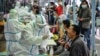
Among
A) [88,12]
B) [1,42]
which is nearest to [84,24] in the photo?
[88,12]

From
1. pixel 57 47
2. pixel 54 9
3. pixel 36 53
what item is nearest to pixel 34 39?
pixel 36 53

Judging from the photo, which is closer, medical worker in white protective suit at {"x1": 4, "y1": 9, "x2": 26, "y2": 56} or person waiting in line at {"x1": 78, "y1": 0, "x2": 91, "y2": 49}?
medical worker in white protective suit at {"x1": 4, "y1": 9, "x2": 26, "y2": 56}

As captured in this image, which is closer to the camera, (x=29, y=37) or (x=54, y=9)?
(x=29, y=37)

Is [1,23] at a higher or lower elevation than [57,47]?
higher

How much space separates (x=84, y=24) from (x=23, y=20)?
15.8 ft

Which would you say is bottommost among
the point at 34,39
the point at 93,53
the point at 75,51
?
the point at 93,53

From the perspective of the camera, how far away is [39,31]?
241 inches

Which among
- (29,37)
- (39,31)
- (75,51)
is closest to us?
(29,37)

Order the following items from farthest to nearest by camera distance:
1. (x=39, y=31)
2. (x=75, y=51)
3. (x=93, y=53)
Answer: (x=93, y=53)
(x=39, y=31)
(x=75, y=51)

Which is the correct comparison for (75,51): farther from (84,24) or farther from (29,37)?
(84,24)

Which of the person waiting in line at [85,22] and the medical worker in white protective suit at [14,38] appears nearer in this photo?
the medical worker in white protective suit at [14,38]

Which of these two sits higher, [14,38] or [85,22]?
[14,38]

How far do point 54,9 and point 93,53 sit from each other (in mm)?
8054

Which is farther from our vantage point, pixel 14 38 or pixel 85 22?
pixel 85 22
